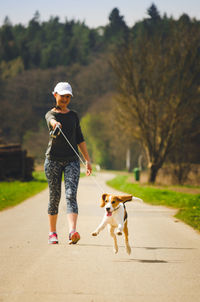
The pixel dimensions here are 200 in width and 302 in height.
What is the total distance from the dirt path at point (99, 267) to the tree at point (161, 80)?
1727 cm

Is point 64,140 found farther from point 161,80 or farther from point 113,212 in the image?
point 161,80

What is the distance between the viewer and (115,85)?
87.1 feet

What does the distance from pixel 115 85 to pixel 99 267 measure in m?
21.8

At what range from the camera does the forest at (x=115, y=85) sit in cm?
2573

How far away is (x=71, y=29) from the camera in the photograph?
130 meters

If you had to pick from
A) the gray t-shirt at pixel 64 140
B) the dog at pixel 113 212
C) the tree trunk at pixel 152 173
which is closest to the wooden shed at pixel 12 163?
the tree trunk at pixel 152 173

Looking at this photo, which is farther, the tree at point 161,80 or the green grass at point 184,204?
the tree at point 161,80

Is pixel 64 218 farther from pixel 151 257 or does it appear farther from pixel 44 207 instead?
pixel 151 257

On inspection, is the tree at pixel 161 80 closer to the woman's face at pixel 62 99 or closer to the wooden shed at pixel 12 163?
the wooden shed at pixel 12 163

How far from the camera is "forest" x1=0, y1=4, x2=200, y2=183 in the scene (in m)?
25.7

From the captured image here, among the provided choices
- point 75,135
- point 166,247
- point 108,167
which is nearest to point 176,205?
point 166,247

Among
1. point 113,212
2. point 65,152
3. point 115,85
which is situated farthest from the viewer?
point 115,85

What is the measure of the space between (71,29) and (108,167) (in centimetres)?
6760

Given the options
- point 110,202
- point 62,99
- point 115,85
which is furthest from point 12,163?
point 110,202
